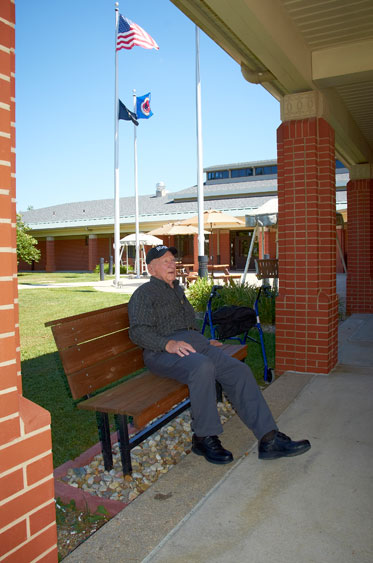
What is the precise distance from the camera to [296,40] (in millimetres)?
5016

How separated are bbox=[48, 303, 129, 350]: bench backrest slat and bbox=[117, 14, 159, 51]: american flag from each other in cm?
1532

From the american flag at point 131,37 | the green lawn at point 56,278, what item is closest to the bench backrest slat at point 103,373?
the american flag at point 131,37

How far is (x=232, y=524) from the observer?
9.02 ft

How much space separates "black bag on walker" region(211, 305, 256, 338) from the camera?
597 centimetres

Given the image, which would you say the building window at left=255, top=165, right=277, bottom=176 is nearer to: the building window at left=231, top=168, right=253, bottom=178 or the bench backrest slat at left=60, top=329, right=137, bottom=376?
the building window at left=231, top=168, right=253, bottom=178

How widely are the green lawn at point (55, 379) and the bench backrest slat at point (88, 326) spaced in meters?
0.99

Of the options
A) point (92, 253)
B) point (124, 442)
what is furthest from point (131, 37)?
point (92, 253)

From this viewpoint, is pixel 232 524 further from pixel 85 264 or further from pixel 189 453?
pixel 85 264

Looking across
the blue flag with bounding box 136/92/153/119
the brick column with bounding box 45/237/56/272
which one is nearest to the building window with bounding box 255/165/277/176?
the brick column with bounding box 45/237/56/272

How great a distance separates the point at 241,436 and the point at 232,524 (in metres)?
1.25

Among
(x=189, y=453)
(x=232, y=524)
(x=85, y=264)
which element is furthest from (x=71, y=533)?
(x=85, y=264)

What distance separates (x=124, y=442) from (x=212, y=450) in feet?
2.06

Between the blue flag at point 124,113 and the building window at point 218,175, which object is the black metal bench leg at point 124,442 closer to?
the blue flag at point 124,113

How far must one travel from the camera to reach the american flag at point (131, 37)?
56.0ft
